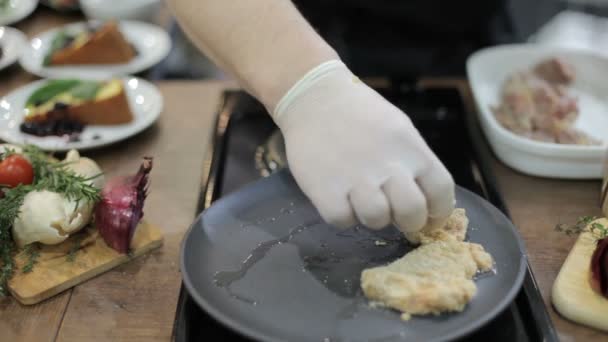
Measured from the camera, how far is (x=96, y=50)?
1.38m

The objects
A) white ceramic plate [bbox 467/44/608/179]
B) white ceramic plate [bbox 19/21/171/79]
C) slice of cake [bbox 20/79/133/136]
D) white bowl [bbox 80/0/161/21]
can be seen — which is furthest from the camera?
white bowl [bbox 80/0/161/21]

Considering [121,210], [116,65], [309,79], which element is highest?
[309,79]

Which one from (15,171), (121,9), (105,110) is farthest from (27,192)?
(121,9)

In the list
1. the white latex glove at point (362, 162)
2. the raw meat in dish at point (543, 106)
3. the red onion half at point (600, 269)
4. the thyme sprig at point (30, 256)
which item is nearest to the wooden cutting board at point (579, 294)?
the red onion half at point (600, 269)

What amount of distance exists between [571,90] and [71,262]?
0.89 meters

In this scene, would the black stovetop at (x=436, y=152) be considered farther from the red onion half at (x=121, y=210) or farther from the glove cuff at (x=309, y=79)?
the glove cuff at (x=309, y=79)

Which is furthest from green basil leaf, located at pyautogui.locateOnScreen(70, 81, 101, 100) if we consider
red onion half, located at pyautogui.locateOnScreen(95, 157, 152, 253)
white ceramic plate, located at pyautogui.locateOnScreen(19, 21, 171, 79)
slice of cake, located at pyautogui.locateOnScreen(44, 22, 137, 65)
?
red onion half, located at pyautogui.locateOnScreen(95, 157, 152, 253)

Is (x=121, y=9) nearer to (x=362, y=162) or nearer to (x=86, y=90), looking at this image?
(x=86, y=90)

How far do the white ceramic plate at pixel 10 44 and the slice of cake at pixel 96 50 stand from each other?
0.07m

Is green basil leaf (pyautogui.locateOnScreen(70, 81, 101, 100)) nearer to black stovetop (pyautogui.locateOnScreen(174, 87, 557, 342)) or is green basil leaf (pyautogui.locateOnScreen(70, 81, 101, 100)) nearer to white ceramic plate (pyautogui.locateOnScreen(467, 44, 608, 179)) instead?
black stovetop (pyautogui.locateOnScreen(174, 87, 557, 342))

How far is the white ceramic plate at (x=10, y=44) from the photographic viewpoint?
1.36 m

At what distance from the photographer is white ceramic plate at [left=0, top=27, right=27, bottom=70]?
1.36 m

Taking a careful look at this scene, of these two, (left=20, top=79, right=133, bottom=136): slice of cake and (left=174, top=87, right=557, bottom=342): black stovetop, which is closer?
(left=174, top=87, right=557, bottom=342): black stovetop

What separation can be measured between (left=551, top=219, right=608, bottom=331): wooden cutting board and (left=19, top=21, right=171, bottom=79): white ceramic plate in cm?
93
